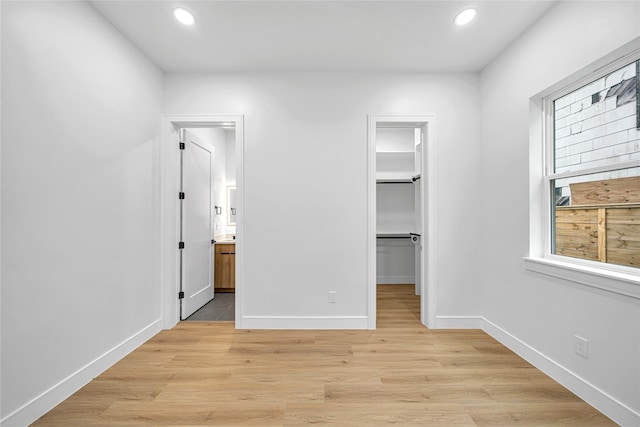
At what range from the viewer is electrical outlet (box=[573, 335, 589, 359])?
6.15 ft

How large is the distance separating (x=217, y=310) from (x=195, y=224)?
1.11 meters

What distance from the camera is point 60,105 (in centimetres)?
188

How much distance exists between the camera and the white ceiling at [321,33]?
2.15m

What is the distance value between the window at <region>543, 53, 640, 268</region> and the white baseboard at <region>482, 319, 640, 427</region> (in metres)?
0.78

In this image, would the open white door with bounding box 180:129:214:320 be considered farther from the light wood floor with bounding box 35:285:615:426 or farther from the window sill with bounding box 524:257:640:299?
the window sill with bounding box 524:257:640:299

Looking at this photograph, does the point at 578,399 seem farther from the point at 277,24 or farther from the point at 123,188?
the point at 123,188

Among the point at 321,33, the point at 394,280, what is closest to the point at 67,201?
the point at 321,33

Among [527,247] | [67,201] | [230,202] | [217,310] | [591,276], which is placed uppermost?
[230,202]

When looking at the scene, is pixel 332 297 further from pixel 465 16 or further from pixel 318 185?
pixel 465 16

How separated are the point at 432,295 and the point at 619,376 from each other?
149cm

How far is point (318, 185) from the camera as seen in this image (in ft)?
10.0

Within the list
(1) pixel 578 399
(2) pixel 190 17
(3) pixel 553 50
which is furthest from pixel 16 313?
(3) pixel 553 50

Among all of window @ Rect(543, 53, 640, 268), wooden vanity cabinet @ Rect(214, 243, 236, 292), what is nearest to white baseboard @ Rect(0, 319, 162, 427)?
wooden vanity cabinet @ Rect(214, 243, 236, 292)

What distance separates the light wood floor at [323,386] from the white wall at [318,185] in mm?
409
